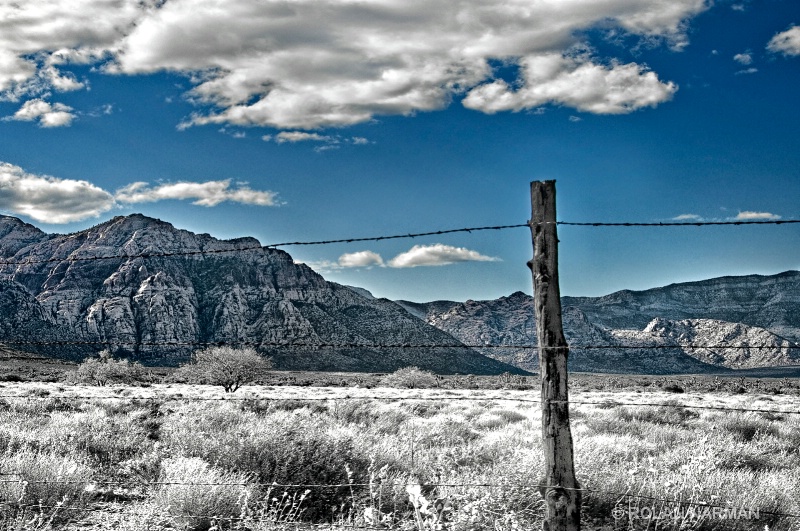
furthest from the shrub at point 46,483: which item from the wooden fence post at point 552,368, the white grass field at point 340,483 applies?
the wooden fence post at point 552,368

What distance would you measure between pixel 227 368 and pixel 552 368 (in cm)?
4923

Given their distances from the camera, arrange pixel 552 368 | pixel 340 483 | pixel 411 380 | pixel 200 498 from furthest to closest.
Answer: pixel 411 380, pixel 340 483, pixel 200 498, pixel 552 368

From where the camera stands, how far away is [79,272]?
195375 mm

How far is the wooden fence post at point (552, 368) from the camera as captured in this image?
16.5 ft

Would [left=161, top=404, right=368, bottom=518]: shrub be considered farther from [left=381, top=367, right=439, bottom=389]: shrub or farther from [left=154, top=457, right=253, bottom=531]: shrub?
[left=381, top=367, right=439, bottom=389]: shrub

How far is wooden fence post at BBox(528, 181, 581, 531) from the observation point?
502 centimetres

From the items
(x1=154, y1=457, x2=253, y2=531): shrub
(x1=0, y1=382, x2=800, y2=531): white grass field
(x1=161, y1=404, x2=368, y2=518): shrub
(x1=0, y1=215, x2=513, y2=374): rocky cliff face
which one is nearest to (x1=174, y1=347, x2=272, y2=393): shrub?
(x1=0, y1=382, x2=800, y2=531): white grass field

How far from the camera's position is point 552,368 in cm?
500

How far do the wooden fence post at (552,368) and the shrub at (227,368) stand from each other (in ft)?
151

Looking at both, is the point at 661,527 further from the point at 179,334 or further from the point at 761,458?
the point at 179,334

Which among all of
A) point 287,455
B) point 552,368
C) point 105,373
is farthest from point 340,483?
point 105,373

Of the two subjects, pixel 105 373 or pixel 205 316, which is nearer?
pixel 105 373

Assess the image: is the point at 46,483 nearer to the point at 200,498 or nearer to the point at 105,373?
the point at 200,498

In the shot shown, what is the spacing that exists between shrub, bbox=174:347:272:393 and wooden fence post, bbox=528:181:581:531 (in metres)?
46.1
